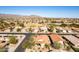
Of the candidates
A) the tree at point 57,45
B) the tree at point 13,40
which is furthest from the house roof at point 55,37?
the tree at point 13,40

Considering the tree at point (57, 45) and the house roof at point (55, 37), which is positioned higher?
the house roof at point (55, 37)

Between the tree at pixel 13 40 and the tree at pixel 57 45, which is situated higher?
the tree at pixel 13 40

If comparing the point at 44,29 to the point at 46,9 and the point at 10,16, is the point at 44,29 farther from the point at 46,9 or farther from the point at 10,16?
the point at 10,16

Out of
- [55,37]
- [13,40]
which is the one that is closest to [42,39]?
[55,37]

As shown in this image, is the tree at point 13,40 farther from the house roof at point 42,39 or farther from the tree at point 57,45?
the tree at point 57,45

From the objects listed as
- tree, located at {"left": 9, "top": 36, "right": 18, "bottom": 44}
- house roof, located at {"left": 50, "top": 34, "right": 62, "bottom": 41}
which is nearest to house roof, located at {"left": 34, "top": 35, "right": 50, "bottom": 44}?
house roof, located at {"left": 50, "top": 34, "right": 62, "bottom": 41}

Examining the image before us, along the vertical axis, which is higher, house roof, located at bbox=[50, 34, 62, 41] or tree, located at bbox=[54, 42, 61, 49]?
house roof, located at bbox=[50, 34, 62, 41]

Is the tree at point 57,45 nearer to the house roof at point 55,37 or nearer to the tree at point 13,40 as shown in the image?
the house roof at point 55,37

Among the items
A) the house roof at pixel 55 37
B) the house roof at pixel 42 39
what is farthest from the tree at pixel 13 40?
the house roof at pixel 55 37

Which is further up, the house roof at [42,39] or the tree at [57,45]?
the house roof at [42,39]

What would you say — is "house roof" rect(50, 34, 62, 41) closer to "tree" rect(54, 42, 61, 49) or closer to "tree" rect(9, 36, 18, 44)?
"tree" rect(54, 42, 61, 49)
